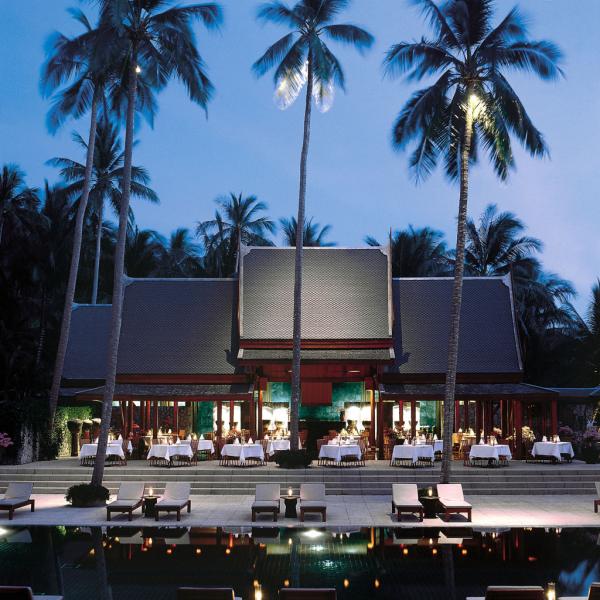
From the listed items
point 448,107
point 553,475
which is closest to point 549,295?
point 553,475

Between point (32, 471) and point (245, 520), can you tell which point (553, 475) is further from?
point (32, 471)

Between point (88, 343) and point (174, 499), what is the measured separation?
53.1ft

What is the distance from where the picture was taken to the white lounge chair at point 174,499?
1691 cm

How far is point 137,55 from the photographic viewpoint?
20188mm

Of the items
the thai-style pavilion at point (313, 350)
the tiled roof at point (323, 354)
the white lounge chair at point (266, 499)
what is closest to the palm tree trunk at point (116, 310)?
the white lounge chair at point (266, 499)

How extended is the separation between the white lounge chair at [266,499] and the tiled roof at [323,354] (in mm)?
10569

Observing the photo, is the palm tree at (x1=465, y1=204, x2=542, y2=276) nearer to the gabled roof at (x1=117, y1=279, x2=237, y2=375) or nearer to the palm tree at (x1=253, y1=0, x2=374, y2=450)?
the gabled roof at (x1=117, y1=279, x2=237, y2=375)

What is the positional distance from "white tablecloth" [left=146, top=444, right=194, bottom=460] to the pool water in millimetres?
7527

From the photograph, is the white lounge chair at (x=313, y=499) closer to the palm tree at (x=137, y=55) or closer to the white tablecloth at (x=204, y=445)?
the palm tree at (x=137, y=55)

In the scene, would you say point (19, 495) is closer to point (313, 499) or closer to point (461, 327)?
point (313, 499)

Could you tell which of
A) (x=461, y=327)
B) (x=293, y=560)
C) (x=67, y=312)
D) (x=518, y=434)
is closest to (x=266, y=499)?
(x=293, y=560)

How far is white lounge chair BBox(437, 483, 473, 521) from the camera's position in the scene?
55.4 ft

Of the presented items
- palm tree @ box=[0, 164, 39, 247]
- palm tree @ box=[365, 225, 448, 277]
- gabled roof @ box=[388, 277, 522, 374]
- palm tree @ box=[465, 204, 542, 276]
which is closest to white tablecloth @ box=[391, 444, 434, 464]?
gabled roof @ box=[388, 277, 522, 374]

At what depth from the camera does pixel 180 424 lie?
31.8 meters
